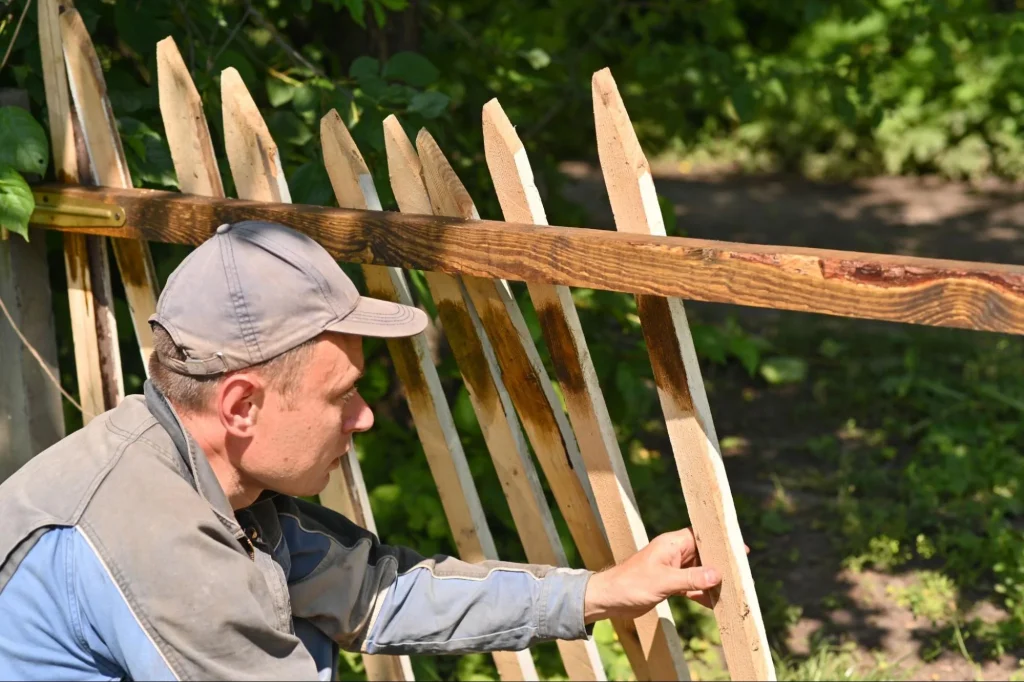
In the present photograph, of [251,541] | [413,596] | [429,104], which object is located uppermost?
[429,104]

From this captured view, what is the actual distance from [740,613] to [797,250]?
0.71 m

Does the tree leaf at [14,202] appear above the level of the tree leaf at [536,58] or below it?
below

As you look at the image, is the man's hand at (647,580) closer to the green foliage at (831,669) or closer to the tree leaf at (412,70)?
the green foliage at (831,669)

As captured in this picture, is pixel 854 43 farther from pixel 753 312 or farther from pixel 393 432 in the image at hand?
Result: pixel 393 432

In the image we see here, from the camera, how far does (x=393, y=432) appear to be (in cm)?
377

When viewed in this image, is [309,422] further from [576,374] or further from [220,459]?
[576,374]

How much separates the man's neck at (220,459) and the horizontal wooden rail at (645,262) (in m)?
0.55

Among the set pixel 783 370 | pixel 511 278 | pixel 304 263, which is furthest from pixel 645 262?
pixel 783 370

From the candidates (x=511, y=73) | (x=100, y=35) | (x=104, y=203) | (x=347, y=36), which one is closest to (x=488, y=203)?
(x=511, y=73)

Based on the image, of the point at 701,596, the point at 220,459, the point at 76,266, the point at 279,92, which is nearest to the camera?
the point at 220,459

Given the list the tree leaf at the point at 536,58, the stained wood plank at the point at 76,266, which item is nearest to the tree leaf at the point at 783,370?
the tree leaf at the point at 536,58

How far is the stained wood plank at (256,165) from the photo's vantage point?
2420 millimetres

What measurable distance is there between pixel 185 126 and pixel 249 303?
3.06 ft

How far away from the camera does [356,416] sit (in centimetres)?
191
